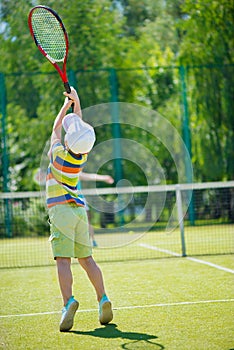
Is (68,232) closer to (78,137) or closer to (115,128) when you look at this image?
(78,137)

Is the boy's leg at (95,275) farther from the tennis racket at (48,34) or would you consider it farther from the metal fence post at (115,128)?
the metal fence post at (115,128)

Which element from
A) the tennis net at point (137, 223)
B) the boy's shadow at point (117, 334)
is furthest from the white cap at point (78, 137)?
the tennis net at point (137, 223)

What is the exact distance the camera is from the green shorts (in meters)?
5.88

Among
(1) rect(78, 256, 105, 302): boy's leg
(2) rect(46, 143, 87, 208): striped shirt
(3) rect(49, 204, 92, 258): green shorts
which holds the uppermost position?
(2) rect(46, 143, 87, 208): striped shirt

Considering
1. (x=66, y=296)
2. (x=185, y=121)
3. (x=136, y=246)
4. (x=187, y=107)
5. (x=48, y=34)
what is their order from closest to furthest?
1. (x=66, y=296)
2. (x=48, y=34)
3. (x=136, y=246)
4. (x=185, y=121)
5. (x=187, y=107)

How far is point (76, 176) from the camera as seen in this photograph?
5.96 m

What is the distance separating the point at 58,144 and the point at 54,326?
4.86ft

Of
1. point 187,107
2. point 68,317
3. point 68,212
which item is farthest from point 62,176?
point 187,107

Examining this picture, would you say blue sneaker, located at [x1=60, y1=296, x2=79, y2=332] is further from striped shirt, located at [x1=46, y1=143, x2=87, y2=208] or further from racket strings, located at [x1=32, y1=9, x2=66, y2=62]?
racket strings, located at [x1=32, y1=9, x2=66, y2=62]

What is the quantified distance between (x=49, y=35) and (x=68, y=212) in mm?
2388

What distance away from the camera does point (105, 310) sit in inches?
231

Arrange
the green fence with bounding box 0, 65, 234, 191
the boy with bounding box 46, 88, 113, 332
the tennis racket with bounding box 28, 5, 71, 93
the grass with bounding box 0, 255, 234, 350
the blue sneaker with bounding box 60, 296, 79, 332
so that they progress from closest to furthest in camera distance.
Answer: the grass with bounding box 0, 255, 234, 350 < the blue sneaker with bounding box 60, 296, 79, 332 < the boy with bounding box 46, 88, 113, 332 < the tennis racket with bounding box 28, 5, 71, 93 < the green fence with bounding box 0, 65, 234, 191

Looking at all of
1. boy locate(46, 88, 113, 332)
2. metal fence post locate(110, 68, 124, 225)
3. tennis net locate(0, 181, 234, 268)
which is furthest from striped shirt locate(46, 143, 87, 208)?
metal fence post locate(110, 68, 124, 225)

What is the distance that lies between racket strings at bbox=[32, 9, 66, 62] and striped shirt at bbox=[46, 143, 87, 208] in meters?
1.89
